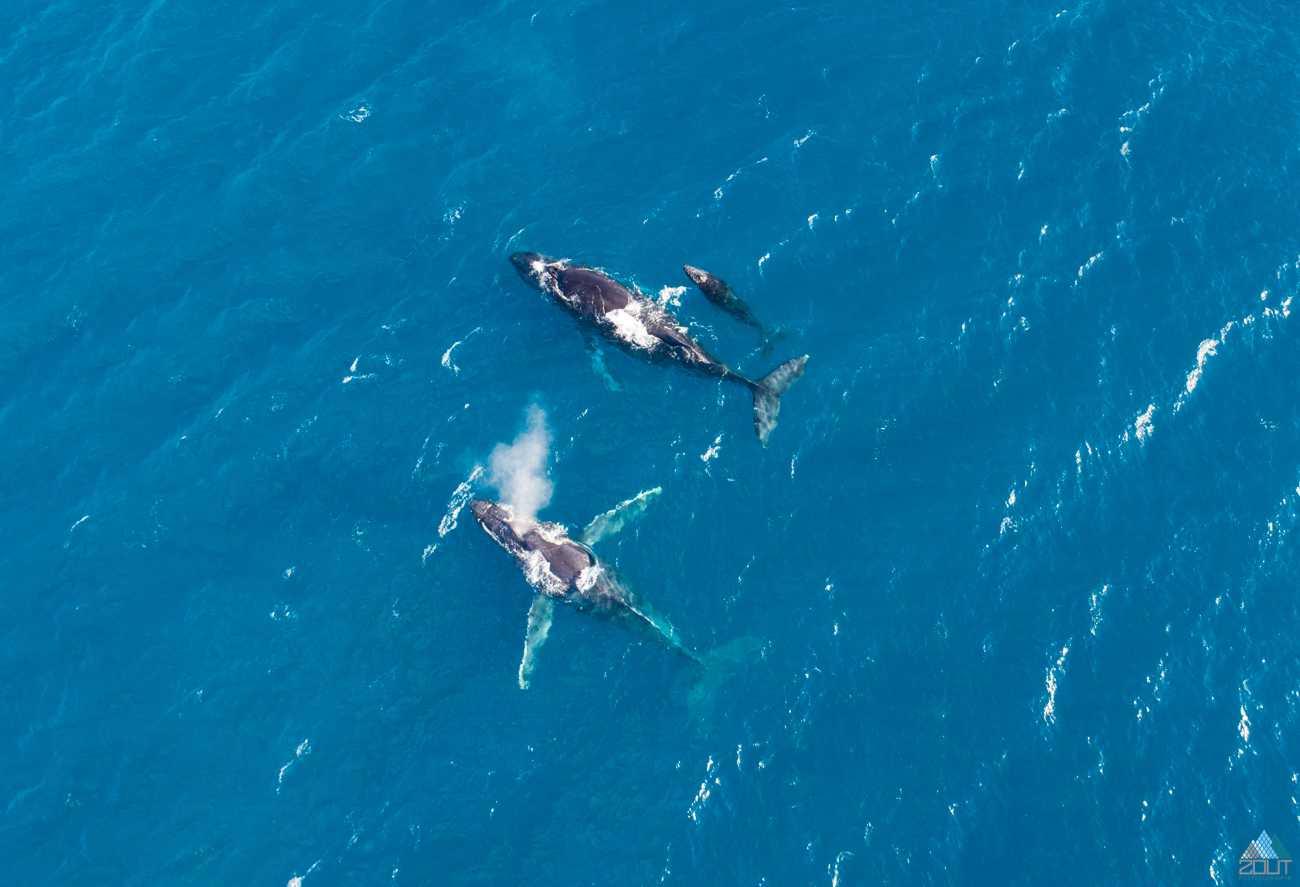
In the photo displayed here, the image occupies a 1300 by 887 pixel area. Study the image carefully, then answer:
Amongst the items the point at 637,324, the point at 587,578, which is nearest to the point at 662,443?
the point at 637,324

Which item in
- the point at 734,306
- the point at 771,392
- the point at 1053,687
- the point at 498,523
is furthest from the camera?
the point at 734,306

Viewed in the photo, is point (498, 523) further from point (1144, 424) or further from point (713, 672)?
point (1144, 424)

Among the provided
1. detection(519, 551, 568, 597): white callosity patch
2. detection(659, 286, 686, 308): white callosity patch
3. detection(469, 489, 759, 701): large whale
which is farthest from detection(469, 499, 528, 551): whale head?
detection(659, 286, 686, 308): white callosity patch

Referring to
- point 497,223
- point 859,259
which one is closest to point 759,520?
point 859,259

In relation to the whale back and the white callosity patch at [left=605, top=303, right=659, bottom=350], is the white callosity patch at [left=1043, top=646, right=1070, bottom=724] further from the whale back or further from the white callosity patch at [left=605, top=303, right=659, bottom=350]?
the whale back

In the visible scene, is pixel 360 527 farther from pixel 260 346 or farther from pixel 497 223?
pixel 497 223

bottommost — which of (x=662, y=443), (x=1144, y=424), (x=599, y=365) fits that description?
(x=1144, y=424)
